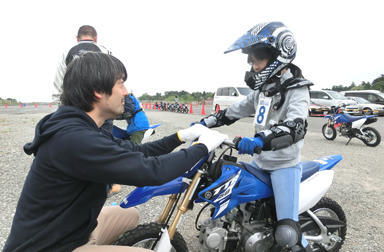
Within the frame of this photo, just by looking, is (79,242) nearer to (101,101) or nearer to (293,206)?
(101,101)

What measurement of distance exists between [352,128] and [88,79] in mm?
8605

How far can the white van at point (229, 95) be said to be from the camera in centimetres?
1555

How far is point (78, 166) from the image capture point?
A: 128 centimetres

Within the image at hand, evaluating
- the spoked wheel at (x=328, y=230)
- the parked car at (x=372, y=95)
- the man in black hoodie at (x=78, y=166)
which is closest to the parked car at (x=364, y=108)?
the parked car at (x=372, y=95)

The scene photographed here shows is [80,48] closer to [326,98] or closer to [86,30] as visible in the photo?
[86,30]

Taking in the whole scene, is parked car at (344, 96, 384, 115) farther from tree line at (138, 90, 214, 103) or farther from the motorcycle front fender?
tree line at (138, 90, 214, 103)

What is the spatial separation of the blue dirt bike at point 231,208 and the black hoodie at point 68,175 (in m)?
0.42

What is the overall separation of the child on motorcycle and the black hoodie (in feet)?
2.98

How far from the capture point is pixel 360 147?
24.7 ft

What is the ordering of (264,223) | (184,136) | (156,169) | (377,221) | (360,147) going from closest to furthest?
(156,169) < (184,136) < (264,223) < (377,221) < (360,147)

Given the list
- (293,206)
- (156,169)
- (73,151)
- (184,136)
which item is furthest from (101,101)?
(293,206)

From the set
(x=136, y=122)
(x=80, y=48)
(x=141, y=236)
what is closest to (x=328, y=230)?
(x=141, y=236)

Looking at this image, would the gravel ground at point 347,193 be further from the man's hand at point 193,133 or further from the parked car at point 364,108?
the parked car at point 364,108

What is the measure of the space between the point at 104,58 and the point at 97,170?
25.1 inches
